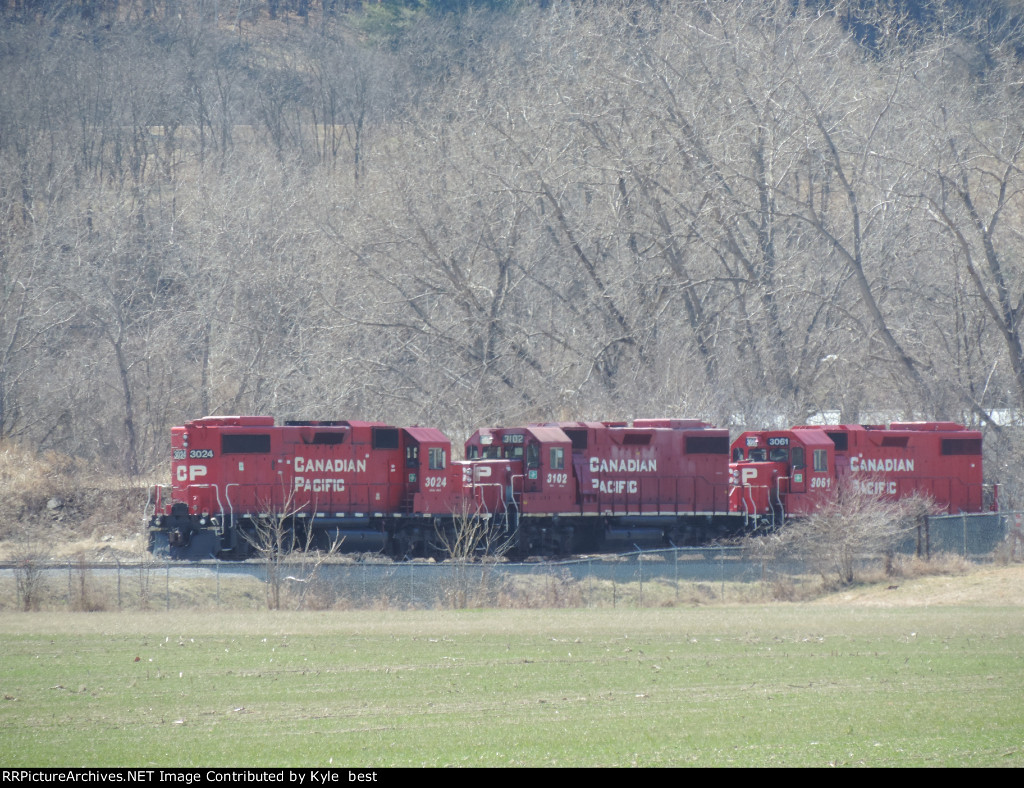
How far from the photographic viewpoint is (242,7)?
4323 inches

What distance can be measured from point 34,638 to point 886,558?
2067 cm

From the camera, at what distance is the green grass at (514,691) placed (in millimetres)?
10203

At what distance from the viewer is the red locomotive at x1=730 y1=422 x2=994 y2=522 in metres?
34.9

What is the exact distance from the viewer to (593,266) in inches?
2096

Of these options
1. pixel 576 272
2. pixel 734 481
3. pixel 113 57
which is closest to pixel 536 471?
pixel 734 481

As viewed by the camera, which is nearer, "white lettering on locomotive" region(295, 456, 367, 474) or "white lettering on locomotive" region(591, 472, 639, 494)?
→ "white lettering on locomotive" region(295, 456, 367, 474)

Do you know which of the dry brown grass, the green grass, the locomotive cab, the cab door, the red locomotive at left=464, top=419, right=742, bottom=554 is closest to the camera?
the green grass

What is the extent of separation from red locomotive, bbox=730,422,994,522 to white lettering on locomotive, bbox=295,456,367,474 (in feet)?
41.4

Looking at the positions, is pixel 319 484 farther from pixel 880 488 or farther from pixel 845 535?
pixel 880 488

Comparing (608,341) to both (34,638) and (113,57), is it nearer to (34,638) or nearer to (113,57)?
(34,638)

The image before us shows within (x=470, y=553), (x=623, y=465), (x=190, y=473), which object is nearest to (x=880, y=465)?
(x=623, y=465)

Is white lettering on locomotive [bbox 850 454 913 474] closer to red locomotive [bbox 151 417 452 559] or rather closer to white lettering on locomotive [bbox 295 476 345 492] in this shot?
red locomotive [bbox 151 417 452 559]

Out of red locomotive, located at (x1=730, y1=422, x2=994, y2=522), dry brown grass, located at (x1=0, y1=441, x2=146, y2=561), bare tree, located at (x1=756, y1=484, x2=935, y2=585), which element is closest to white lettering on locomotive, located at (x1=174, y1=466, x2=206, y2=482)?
dry brown grass, located at (x1=0, y1=441, x2=146, y2=561)

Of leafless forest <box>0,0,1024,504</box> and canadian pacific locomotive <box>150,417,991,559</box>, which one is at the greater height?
leafless forest <box>0,0,1024,504</box>
